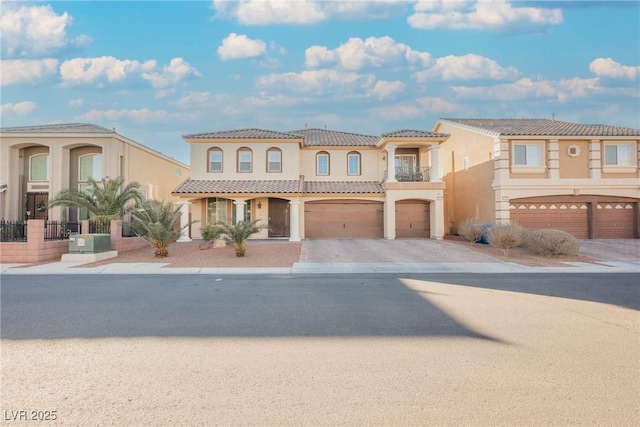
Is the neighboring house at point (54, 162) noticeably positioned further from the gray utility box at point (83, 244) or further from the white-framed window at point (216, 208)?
the gray utility box at point (83, 244)

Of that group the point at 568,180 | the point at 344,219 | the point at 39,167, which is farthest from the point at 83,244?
the point at 568,180

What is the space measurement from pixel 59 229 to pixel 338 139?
1793cm

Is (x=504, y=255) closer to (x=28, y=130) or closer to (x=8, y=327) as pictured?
(x=8, y=327)

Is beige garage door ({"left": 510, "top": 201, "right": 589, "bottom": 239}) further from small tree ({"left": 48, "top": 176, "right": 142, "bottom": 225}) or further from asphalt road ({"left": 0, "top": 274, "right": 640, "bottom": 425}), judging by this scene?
small tree ({"left": 48, "top": 176, "right": 142, "bottom": 225})

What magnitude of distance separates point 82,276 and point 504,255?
1750 cm

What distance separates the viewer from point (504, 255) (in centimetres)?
1941

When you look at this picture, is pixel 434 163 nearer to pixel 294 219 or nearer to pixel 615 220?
pixel 294 219

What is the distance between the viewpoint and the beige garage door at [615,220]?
25453 millimetres

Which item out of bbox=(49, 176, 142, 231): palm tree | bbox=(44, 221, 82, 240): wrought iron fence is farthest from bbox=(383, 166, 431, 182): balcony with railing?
bbox=(44, 221, 82, 240): wrought iron fence

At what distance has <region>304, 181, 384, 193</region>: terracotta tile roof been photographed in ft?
87.2

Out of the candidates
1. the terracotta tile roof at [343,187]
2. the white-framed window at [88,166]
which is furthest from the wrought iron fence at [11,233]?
the terracotta tile roof at [343,187]

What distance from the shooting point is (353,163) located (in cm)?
2853

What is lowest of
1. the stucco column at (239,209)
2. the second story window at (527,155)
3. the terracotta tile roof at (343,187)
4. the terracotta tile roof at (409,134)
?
the stucco column at (239,209)

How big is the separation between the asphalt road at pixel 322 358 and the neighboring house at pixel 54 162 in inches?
679
